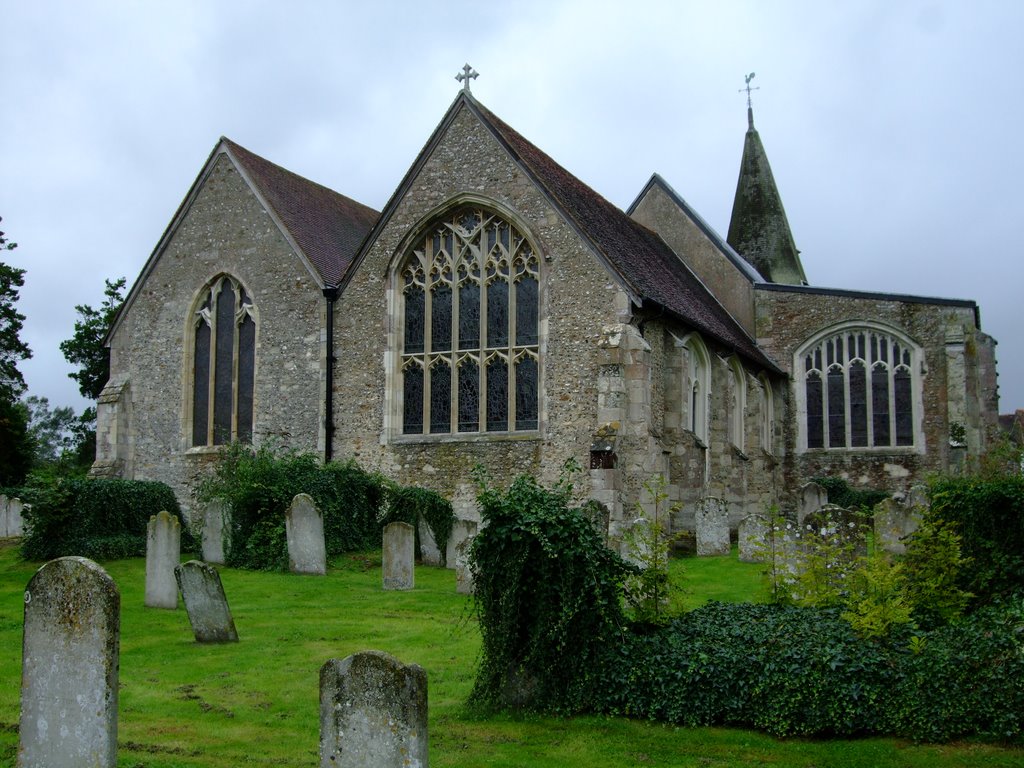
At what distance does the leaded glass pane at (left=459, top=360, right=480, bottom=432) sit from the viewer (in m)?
22.7

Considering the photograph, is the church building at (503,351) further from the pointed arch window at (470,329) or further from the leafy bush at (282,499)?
the leafy bush at (282,499)

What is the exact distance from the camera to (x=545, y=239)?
2214 cm

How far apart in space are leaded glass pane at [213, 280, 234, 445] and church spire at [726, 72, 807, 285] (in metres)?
18.7

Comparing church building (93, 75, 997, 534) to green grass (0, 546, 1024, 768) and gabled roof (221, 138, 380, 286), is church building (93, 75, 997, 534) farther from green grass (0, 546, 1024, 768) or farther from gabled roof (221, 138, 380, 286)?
green grass (0, 546, 1024, 768)

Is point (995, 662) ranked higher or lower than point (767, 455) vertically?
lower

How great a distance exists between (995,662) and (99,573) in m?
6.65

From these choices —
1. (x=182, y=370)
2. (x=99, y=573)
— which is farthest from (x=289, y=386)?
(x=99, y=573)

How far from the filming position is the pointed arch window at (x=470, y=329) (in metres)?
22.3

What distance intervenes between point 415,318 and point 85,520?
796cm

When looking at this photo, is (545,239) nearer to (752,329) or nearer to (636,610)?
(752,329)

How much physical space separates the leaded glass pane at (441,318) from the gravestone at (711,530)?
22.5 feet

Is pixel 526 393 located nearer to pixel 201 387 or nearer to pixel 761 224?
pixel 201 387

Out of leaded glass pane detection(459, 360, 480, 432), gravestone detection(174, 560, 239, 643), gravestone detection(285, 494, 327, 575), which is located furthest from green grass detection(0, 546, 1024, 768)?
leaded glass pane detection(459, 360, 480, 432)

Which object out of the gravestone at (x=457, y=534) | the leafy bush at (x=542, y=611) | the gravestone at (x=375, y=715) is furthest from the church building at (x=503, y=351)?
the gravestone at (x=375, y=715)
